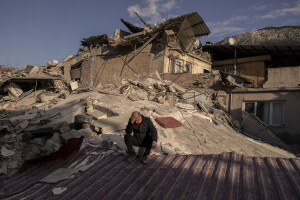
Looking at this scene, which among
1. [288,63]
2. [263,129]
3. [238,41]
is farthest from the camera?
[238,41]

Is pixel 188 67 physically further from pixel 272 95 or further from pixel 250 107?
pixel 272 95

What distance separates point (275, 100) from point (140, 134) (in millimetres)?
9702

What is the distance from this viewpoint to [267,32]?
2102 centimetres

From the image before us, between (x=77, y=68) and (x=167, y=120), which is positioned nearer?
(x=167, y=120)

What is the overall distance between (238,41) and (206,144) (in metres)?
18.4

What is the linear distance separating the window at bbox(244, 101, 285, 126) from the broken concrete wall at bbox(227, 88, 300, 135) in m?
0.18

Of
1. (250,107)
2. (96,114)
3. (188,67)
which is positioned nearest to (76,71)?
(188,67)

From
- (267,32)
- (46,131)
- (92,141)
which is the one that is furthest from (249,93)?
(267,32)

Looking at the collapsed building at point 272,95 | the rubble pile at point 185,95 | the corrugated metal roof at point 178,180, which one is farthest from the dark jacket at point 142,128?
the collapsed building at point 272,95

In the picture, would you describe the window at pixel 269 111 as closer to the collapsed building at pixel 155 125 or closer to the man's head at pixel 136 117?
the collapsed building at pixel 155 125

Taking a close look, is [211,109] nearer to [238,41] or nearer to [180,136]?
[180,136]

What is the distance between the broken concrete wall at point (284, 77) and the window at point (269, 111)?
952 millimetres

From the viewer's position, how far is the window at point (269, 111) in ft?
36.9

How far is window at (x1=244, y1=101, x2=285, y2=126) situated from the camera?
11261mm
